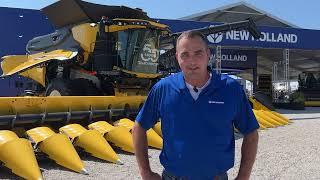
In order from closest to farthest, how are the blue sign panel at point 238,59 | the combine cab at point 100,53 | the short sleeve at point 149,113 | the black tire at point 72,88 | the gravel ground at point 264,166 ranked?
the short sleeve at point 149,113, the gravel ground at point 264,166, the black tire at point 72,88, the combine cab at point 100,53, the blue sign panel at point 238,59

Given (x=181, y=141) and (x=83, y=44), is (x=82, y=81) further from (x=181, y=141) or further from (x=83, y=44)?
(x=181, y=141)

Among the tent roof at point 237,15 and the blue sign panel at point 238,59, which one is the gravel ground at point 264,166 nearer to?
the blue sign panel at point 238,59

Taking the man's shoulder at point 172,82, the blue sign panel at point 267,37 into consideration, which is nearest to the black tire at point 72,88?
the man's shoulder at point 172,82

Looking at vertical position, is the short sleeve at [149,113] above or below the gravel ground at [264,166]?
above

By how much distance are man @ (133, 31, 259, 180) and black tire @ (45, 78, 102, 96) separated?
8903 mm

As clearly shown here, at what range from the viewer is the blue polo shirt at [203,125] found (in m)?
2.43

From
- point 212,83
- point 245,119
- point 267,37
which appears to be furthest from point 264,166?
point 267,37

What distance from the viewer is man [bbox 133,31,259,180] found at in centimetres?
243

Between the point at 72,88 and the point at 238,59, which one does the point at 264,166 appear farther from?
the point at 238,59

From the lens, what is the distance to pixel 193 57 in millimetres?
2467

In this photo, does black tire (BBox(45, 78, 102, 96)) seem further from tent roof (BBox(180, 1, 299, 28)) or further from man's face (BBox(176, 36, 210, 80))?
tent roof (BBox(180, 1, 299, 28))

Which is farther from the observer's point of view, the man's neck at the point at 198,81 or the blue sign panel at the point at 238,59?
the blue sign panel at the point at 238,59

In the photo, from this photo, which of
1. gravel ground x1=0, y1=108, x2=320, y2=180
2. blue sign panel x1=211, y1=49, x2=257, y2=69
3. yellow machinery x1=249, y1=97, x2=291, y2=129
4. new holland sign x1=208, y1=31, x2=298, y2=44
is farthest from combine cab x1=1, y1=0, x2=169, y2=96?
blue sign panel x1=211, y1=49, x2=257, y2=69

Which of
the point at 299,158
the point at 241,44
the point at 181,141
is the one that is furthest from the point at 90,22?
the point at 241,44
